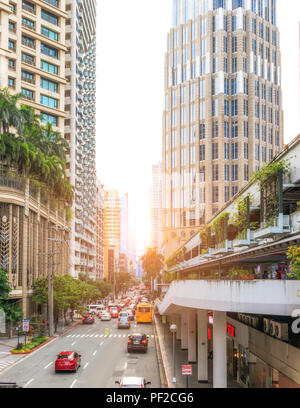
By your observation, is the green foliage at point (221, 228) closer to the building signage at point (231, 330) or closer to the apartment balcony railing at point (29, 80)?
the building signage at point (231, 330)

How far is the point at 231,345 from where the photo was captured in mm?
34125

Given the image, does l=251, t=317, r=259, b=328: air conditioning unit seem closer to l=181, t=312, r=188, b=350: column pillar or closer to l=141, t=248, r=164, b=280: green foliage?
l=181, t=312, r=188, b=350: column pillar

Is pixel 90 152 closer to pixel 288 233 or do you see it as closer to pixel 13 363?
pixel 13 363

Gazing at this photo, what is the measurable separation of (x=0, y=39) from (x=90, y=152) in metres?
61.2

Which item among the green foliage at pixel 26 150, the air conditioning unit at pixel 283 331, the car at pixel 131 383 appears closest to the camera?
the air conditioning unit at pixel 283 331

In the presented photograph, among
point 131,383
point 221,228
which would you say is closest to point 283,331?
point 131,383

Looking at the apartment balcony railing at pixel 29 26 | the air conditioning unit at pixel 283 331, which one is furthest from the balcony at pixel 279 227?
the apartment balcony railing at pixel 29 26

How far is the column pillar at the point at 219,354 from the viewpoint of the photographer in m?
23.5

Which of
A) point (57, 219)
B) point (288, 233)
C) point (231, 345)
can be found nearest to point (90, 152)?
point (57, 219)

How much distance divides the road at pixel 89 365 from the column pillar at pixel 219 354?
4.43m

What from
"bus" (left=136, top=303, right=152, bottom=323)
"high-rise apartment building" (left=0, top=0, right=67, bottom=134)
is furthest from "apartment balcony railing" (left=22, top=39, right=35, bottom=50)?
"bus" (left=136, top=303, right=152, bottom=323)

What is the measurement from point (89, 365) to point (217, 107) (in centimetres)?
9123

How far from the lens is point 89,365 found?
112 feet

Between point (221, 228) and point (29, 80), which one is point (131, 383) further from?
point (29, 80)
